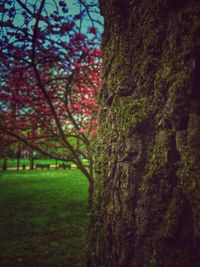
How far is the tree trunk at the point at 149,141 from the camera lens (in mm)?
1188

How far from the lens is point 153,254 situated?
126 centimetres

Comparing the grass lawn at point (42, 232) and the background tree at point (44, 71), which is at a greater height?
the background tree at point (44, 71)

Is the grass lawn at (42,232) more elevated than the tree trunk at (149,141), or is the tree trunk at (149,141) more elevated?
the tree trunk at (149,141)

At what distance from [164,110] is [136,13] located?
0.78 meters

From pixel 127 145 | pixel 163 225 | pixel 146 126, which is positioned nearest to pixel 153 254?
pixel 163 225

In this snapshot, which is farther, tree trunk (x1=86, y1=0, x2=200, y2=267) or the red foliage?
the red foliage

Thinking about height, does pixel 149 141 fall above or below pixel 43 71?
below

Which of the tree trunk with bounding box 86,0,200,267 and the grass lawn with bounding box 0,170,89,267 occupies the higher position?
the tree trunk with bounding box 86,0,200,267

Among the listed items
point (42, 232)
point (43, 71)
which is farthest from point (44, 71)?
point (42, 232)

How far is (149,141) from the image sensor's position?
1370 millimetres

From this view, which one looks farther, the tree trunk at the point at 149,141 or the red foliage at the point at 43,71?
the red foliage at the point at 43,71

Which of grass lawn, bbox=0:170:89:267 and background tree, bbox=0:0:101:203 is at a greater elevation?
background tree, bbox=0:0:101:203

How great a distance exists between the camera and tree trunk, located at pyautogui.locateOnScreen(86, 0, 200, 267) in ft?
3.90

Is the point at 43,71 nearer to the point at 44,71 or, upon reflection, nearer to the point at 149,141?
the point at 44,71
